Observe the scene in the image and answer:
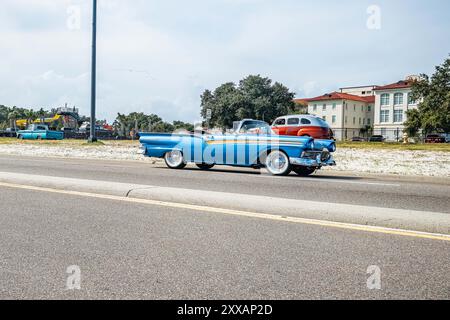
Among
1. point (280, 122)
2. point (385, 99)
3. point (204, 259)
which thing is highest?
point (385, 99)

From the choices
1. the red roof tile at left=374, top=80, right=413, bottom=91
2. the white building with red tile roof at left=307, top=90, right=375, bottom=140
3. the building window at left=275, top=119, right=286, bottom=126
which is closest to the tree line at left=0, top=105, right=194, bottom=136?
the white building with red tile roof at left=307, top=90, right=375, bottom=140

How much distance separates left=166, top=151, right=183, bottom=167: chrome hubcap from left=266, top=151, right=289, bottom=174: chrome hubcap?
10.3 ft

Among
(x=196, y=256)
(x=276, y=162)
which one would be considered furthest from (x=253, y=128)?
(x=196, y=256)

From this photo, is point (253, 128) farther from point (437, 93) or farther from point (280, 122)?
point (437, 93)

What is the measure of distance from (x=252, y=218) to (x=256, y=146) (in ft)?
24.0

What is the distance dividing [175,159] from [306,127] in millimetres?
10165

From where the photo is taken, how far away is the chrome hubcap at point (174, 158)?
48.6ft

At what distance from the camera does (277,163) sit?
1314cm

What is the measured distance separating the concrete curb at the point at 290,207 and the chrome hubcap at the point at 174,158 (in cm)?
598

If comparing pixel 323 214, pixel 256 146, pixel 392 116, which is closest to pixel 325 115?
pixel 392 116

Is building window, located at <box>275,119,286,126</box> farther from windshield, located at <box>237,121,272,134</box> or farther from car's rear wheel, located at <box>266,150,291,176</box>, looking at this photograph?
car's rear wheel, located at <box>266,150,291,176</box>

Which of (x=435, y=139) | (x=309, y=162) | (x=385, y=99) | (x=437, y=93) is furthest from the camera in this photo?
(x=385, y=99)

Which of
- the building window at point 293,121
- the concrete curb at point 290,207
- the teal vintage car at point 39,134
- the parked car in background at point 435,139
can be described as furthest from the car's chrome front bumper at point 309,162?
the parked car in background at point 435,139
